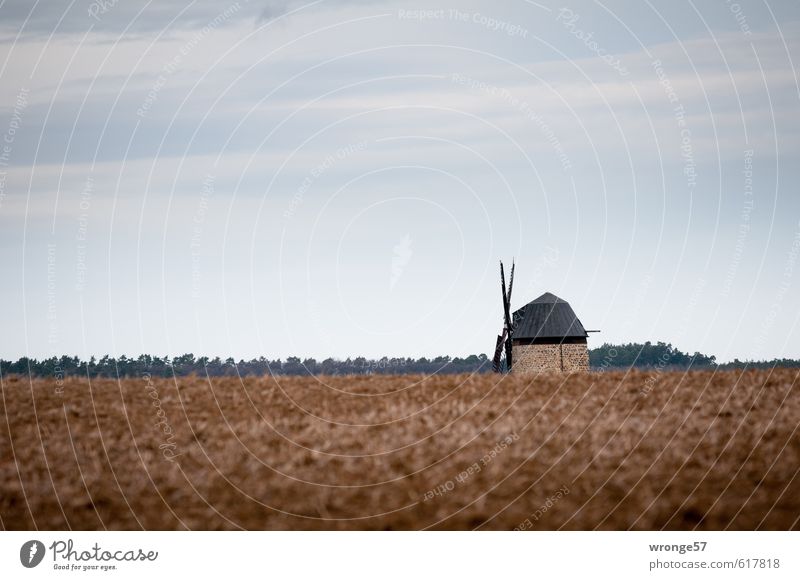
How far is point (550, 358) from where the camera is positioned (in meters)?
69.2

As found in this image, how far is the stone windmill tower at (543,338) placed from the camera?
69.2 metres

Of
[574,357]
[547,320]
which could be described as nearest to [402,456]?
[574,357]

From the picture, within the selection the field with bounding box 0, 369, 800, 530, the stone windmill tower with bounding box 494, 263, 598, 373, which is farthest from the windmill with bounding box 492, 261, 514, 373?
the field with bounding box 0, 369, 800, 530

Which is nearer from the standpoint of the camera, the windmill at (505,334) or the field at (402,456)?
the field at (402,456)

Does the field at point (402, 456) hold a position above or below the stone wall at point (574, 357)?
below

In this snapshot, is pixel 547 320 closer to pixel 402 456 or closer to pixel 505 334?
pixel 505 334

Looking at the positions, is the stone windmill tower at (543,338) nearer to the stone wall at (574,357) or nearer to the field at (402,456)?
the stone wall at (574,357)

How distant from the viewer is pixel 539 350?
230ft

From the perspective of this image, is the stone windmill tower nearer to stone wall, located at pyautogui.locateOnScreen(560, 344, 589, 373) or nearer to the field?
stone wall, located at pyautogui.locateOnScreen(560, 344, 589, 373)

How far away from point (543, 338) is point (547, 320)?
6.19 feet

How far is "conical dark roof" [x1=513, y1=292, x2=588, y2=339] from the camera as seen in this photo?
7150 centimetres

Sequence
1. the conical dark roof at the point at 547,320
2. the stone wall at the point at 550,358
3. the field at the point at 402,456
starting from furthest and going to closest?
the conical dark roof at the point at 547,320 < the stone wall at the point at 550,358 < the field at the point at 402,456

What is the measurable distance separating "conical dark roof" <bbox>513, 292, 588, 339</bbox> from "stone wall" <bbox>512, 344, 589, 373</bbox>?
1.11 metres

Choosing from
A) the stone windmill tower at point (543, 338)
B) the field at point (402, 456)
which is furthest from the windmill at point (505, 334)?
the field at point (402, 456)
